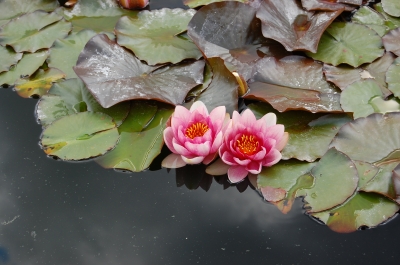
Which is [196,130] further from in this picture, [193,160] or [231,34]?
[231,34]

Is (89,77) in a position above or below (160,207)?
above

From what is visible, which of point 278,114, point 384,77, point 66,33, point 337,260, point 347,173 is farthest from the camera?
point 66,33

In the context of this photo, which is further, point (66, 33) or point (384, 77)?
point (66, 33)

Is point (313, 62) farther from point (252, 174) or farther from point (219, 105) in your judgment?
point (252, 174)

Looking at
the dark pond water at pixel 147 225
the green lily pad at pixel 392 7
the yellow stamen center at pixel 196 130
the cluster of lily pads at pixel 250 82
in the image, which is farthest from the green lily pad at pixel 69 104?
the green lily pad at pixel 392 7

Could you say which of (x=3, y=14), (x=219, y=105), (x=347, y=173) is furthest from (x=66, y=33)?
(x=347, y=173)

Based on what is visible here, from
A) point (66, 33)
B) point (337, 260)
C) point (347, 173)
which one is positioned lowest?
point (337, 260)

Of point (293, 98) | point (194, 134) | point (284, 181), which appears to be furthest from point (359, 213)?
point (194, 134)

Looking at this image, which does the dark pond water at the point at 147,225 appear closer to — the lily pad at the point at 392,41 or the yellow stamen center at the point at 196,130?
the yellow stamen center at the point at 196,130
